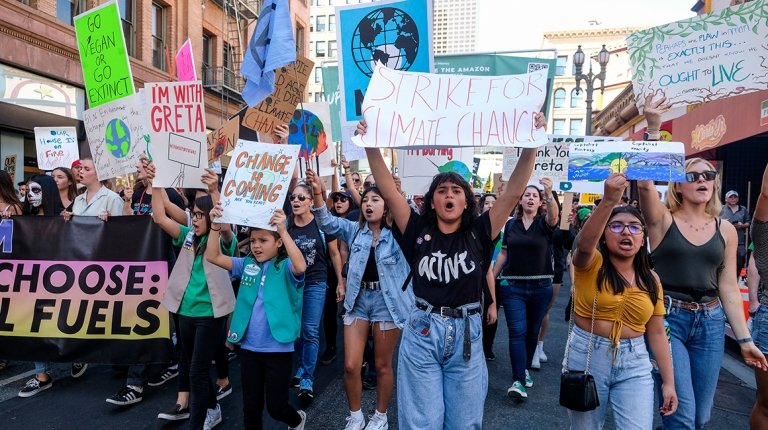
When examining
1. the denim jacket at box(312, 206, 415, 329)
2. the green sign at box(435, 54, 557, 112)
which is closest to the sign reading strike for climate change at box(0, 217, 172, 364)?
the denim jacket at box(312, 206, 415, 329)

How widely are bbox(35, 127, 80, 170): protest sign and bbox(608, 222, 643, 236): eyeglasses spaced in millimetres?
8463

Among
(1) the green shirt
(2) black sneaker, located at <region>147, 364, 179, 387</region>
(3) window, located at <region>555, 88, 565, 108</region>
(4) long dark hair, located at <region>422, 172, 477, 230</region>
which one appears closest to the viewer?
(4) long dark hair, located at <region>422, 172, 477, 230</region>

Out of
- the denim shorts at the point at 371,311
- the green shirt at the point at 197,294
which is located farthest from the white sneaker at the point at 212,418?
the denim shorts at the point at 371,311

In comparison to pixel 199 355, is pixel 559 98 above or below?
above

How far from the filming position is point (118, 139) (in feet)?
17.1

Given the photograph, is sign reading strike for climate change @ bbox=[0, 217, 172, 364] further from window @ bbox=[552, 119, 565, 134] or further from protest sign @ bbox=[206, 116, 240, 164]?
window @ bbox=[552, 119, 565, 134]

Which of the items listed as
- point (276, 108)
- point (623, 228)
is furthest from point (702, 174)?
point (276, 108)

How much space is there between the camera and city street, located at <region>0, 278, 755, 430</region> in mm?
4090

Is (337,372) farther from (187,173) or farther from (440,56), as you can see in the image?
(440,56)

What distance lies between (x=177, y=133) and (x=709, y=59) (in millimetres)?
4222

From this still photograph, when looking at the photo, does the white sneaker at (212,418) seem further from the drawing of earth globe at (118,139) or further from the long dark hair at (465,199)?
the drawing of earth globe at (118,139)

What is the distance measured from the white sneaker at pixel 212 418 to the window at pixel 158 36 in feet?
51.1

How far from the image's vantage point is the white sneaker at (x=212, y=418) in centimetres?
394

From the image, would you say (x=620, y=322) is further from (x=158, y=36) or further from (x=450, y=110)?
(x=158, y=36)
